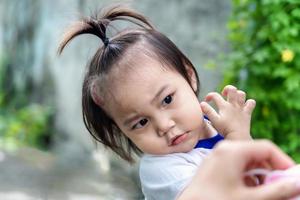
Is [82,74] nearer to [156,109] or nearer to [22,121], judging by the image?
[22,121]

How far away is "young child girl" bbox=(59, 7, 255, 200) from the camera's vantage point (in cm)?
159

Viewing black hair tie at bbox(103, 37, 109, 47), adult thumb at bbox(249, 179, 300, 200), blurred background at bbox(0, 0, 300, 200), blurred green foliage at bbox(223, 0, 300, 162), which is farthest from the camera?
blurred background at bbox(0, 0, 300, 200)

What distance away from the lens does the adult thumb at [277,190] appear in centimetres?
96

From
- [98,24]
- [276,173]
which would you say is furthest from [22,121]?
[276,173]

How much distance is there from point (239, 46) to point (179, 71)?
250 centimetres

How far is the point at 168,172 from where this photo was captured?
1.57 m

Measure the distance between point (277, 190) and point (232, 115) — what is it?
720 millimetres

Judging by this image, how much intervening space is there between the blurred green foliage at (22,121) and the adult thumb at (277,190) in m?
5.73

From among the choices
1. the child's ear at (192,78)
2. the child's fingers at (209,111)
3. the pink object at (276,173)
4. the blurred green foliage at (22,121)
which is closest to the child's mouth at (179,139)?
the child's fingers at (209,111)

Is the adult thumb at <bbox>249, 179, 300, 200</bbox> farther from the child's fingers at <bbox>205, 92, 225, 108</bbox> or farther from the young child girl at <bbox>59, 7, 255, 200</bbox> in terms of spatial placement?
the child's fingers at <bbox>205, 92, 225, 108</bbox>

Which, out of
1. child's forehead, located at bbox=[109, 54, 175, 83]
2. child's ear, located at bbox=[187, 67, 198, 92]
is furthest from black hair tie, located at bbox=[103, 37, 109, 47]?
child's ear, located at bbox=[187, 67, 198, 92]

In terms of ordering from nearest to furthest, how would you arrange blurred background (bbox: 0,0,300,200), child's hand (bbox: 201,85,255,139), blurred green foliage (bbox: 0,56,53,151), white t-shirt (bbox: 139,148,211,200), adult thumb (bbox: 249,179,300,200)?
1. adult thumb (bbox: 249,179,300,200)
2. white t-shirt (bbox: 139,148,211,200)
3. child's hand (bbox: 201,85,255,139)
4. blurred background (bbox: 0,0,300,200)
5. blurred green foliage (bbox: 0,56,53,151)

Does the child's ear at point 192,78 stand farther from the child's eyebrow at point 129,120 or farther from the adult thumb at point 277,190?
the adult thumb at point 277,190

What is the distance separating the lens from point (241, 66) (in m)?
4.04
